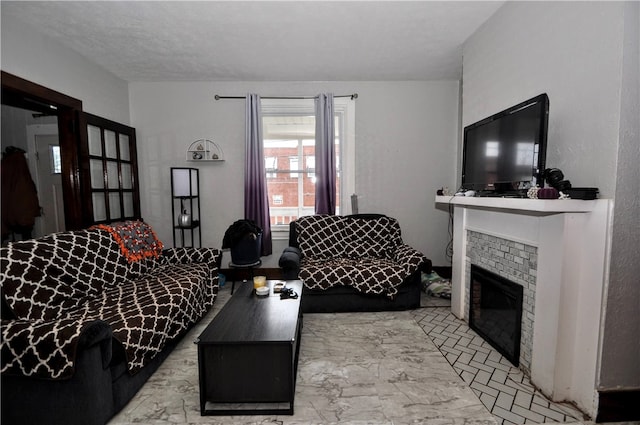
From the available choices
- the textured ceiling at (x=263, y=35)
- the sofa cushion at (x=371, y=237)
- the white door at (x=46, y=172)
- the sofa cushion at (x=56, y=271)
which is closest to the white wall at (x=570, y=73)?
the textured ceiling at (x=263, y=35)

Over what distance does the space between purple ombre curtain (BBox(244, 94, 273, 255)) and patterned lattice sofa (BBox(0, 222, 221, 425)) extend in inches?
43.3

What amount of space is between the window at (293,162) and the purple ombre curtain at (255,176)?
0.24 metres

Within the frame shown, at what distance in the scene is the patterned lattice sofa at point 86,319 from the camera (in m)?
1.34

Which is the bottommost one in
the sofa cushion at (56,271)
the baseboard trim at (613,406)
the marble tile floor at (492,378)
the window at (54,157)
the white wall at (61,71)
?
the marble tile floor at (492,378)

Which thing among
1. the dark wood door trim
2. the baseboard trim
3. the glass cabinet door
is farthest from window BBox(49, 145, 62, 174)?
the baseboard trim

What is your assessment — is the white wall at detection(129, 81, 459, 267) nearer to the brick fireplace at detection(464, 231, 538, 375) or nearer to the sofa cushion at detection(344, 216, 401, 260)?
the sofa cushion at detection(344, 216, 401, 260)

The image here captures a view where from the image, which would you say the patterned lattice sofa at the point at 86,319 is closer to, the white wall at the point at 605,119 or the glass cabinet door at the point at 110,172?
the glass cabinet door at the point at 110,172

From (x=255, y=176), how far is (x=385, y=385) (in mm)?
2639

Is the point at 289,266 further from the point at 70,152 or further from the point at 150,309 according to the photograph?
the point at 70,152

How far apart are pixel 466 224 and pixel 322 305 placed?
4.91ft

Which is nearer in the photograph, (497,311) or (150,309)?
(150,309)

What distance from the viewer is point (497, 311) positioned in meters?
2.22

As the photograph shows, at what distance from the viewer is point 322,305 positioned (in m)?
2.82

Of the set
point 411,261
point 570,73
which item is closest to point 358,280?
point 411,261
